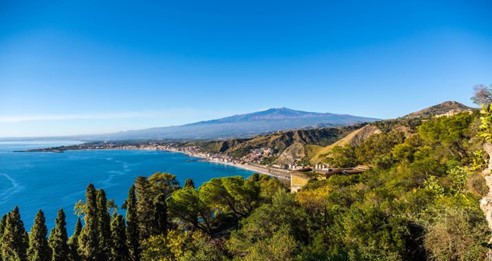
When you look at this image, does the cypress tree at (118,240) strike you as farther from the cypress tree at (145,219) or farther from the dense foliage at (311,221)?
the cypress tree at (145,219)

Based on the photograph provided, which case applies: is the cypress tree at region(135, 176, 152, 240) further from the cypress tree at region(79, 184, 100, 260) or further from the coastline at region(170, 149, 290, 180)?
the coastline at region(170, 149, 290, 180)

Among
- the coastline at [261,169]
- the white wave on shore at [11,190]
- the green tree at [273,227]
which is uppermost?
the green tree at [273,227]

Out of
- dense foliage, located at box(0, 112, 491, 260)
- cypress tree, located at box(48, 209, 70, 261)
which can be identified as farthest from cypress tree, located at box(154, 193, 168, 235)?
cypress tree, located at box(48, 209, 70, 261)

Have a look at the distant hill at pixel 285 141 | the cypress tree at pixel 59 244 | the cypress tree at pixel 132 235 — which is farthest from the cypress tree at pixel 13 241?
the distant hill at pixel 285 141

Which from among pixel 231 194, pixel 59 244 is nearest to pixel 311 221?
pixel 231 194

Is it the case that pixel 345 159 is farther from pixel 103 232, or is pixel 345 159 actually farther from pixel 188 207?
pixel 103 232

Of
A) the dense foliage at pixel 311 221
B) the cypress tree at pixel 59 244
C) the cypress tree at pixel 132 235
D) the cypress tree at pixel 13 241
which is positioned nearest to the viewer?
the dense foliage at pixel 311 221

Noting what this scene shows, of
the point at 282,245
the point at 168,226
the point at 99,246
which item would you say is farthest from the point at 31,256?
the point at 282,245

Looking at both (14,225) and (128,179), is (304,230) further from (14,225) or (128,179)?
(128,179)
